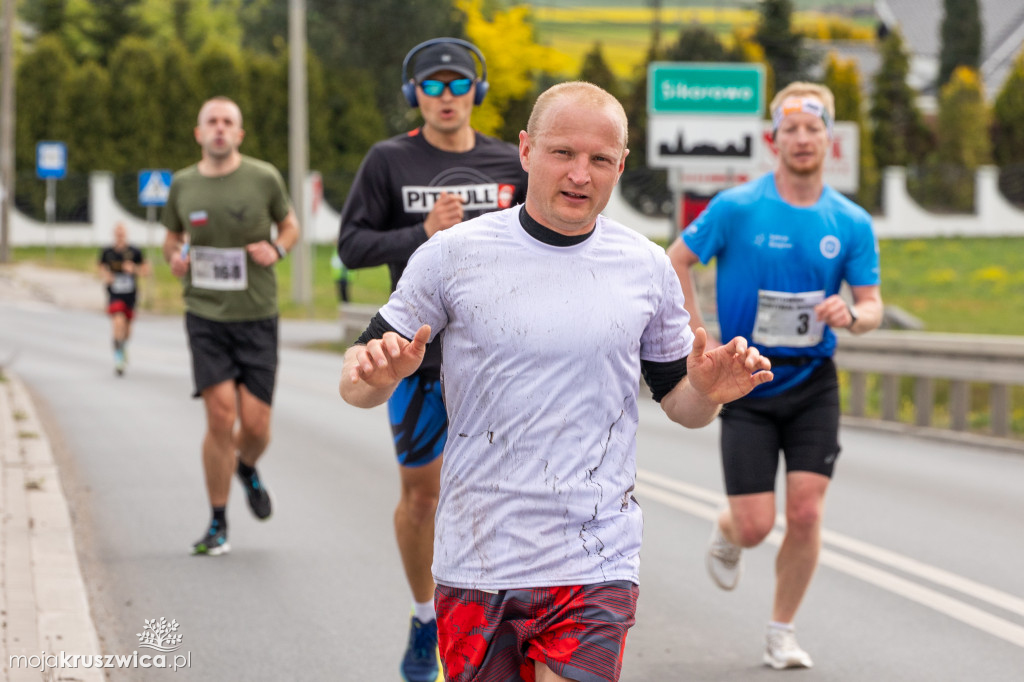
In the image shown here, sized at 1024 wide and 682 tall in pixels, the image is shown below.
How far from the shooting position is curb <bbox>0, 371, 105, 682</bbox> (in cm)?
544

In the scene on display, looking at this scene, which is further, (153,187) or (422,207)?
(153,187)

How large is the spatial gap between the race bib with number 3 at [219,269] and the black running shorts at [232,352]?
183mm

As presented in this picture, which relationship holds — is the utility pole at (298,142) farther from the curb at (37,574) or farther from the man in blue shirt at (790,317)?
the man in blue shirt at (790,317)

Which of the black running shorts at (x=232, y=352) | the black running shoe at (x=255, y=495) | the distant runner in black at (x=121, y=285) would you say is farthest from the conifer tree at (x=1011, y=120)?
the black running shorts at (x=232, y=352)

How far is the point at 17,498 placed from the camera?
8.56m

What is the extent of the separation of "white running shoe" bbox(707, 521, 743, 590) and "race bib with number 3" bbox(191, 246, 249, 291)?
2814 millimetres

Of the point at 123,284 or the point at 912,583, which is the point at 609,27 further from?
the point at 912,583

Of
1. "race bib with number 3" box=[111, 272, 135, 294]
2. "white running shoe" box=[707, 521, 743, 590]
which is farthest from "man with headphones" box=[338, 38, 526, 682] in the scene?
"race bib with number 3" box=[111, 272, 135, 294]

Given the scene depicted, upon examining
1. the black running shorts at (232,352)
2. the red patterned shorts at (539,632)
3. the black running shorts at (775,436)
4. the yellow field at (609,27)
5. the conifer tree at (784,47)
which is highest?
the yellow field at (609,27)

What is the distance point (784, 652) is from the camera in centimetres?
580

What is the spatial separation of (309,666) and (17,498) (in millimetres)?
3412

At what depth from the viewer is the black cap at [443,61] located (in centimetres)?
552

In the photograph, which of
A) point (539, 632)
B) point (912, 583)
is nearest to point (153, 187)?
point (912, 583)

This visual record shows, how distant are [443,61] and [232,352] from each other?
2.68 m
